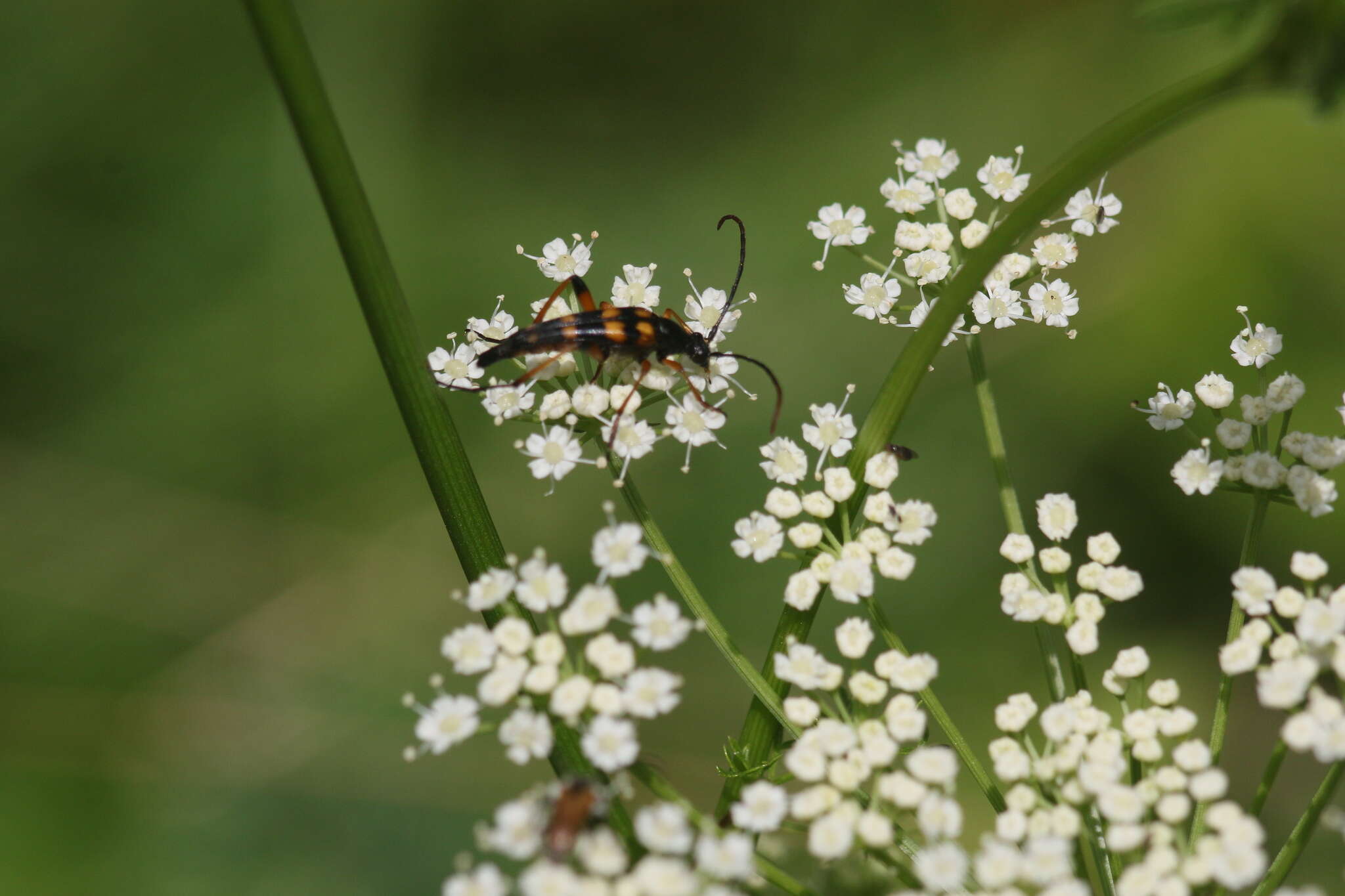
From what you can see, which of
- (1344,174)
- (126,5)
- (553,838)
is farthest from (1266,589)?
(126,5)

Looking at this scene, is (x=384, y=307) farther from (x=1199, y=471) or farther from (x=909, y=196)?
(x=1199, y=471)

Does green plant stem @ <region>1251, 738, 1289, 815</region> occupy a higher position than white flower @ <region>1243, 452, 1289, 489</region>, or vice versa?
white flower @ <region>1243, 452, 1289, 489</region>

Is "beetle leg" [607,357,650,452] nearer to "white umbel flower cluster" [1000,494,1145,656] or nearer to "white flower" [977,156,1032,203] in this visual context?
"white umbel flower cluster" [1000,494,1145,656]

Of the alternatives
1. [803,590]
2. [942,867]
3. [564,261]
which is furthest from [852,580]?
[564,261]

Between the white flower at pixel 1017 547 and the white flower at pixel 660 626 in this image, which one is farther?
the white flower at pixel 1017 547

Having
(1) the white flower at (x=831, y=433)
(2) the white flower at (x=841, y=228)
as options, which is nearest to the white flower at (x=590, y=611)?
(1) the white flower at (x=831, y=433)

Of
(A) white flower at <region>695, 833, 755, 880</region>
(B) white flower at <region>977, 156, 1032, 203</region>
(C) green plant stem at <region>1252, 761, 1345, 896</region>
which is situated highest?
(B) white flower at <region>977, 156, 1032, 203</region>

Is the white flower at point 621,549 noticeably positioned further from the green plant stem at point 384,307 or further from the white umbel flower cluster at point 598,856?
the white umbel flower cluster at point 598,856

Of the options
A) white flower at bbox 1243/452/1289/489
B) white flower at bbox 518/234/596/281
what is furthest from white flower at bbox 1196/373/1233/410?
white flower at bbox 518/234/596/281
